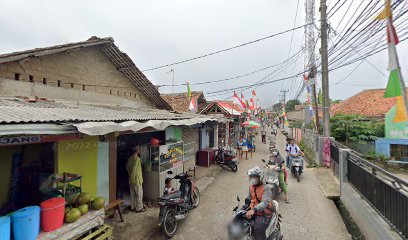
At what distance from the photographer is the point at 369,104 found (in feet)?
66.7

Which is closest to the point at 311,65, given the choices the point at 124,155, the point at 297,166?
the point at 297,166

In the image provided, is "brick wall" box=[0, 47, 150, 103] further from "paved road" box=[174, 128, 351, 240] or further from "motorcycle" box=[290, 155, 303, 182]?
"motorcycle" box=[290, 155, 303, 182]

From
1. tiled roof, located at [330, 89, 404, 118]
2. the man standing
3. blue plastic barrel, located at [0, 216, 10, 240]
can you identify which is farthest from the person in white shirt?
tiled roof, located at [330, 89, 404, 118]

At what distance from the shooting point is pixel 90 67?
8.82 m

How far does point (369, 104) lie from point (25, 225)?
25.2 meters

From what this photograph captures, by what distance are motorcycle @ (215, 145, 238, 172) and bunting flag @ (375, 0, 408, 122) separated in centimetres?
862

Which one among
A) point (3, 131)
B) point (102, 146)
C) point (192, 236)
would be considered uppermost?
point (3, 131)

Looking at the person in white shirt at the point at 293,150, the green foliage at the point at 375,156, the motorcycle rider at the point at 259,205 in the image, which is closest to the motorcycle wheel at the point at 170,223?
the motorcycle rider at the point at 259,205

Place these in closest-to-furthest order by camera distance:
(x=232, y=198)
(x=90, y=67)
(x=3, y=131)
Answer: (x=3, y=131) < (x=232, y=198) < (x=90, y=67)

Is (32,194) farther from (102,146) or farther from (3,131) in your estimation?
(3,131)

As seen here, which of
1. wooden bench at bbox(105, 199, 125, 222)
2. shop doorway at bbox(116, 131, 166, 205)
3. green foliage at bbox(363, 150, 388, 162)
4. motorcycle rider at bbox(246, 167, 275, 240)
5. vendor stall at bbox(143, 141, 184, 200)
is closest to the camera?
motorcycle rider at bbox(246, 167, 275, 240)

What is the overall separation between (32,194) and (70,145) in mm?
1433

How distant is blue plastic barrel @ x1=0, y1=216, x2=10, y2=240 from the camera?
10.0ft

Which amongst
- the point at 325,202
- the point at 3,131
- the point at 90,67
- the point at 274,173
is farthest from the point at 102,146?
the point at 325,202
